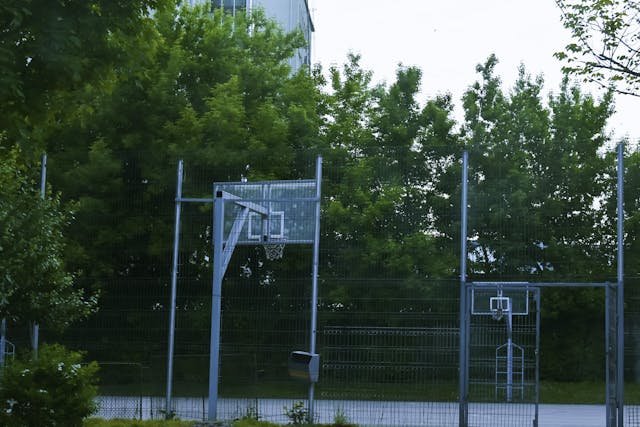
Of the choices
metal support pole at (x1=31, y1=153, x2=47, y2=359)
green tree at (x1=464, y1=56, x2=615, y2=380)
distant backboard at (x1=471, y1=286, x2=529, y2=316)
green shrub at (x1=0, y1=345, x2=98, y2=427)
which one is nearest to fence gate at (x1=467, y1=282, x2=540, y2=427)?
distant backboard at (x1=471, y1=286, x2=529, y2=316)

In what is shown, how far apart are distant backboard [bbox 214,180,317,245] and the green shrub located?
3376mm

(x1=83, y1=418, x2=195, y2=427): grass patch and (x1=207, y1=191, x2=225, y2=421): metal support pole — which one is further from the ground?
(x1=207, y1=191, x2=225, y2=421): metal support pole

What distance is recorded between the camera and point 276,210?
16016 mm

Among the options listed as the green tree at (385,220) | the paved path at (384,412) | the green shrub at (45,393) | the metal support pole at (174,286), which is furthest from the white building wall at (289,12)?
the green shrub at (45,393)

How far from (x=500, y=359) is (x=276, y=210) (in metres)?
3.63

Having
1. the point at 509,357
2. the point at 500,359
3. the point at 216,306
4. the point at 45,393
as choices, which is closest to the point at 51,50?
the point at 45,393

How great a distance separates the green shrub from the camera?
1263 centimetres

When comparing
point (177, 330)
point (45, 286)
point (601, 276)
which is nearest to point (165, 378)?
point (177, 330)

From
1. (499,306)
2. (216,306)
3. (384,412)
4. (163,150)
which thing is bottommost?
(384,412)

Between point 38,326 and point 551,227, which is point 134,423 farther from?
point 551,227

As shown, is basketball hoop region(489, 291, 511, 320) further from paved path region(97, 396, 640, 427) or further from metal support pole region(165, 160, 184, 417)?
metal support pole region(165, 160, 184, 417)

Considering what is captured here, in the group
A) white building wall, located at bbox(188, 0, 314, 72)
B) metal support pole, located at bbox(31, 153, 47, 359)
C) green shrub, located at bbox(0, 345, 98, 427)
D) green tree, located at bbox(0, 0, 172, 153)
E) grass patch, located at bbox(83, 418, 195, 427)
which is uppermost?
white building wall, located at bbox(188, 0, 314, 72)

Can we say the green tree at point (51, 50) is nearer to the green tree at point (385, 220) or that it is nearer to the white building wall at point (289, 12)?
the green tree at point (385, 220)

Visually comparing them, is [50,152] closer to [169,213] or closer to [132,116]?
[132,116]
